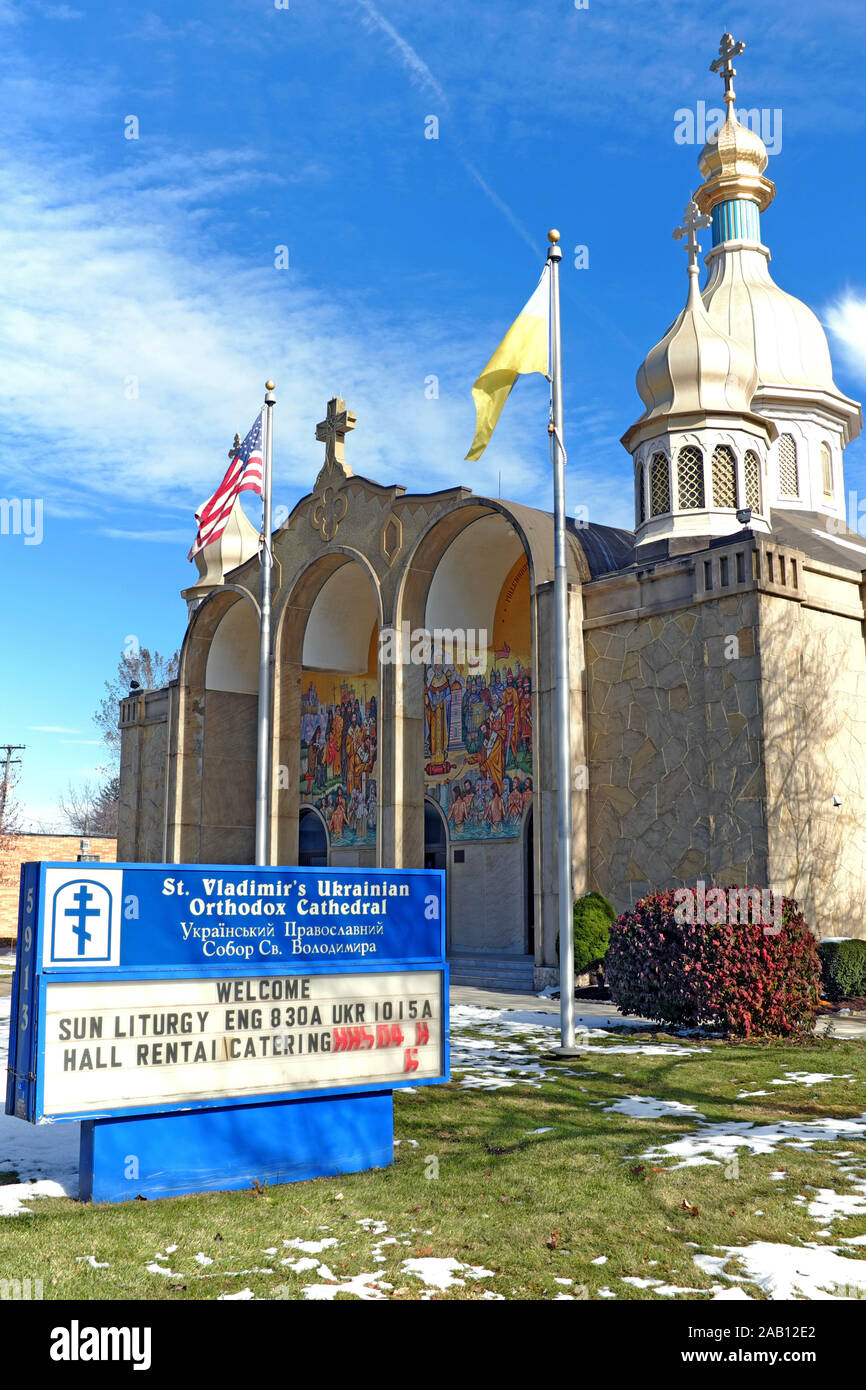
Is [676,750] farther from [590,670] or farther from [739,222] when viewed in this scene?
[739,222]

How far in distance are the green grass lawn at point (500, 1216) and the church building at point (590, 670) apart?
9333mm

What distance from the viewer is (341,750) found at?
99.0ft

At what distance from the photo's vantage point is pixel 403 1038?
788 centimetres

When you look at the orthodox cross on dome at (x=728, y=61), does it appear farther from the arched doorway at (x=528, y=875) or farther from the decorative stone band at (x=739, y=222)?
the arched doorway at (x=528, y=875)

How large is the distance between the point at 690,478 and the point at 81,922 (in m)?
17.5

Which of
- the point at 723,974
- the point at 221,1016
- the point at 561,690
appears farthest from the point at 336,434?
the point at 221,1016

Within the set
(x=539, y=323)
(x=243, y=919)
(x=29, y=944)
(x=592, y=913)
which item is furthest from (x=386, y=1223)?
(x=592, y=913)

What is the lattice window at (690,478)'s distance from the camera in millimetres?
21719

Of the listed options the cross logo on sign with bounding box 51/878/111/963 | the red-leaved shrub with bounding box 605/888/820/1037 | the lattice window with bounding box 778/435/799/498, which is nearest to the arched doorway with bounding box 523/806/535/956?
the red-leaved shrub with bounding box 605/888/820/1037

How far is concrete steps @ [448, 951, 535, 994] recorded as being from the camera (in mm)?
20528

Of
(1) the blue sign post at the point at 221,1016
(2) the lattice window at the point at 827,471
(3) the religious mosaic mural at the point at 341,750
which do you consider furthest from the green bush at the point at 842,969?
(2) the lattice window at the point at 827,471

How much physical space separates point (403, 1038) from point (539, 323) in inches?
347

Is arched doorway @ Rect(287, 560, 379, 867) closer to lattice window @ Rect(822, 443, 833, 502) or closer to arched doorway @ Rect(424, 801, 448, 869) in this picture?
arched doorway @ Rect(424, 801, 448, 869)
